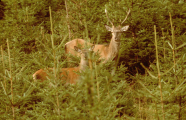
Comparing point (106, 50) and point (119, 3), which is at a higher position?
point (119, 3)

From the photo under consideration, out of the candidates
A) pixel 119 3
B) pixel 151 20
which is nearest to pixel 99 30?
pixel 119 3

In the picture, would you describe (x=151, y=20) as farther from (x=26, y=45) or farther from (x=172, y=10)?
(x=26, y=45)

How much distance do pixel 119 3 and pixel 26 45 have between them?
369 centimetres

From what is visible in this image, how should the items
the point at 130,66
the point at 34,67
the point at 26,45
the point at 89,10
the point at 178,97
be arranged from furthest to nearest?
the point at 89,10 < the point at 26,45 < the point at 130,66 < the point at 34,67 < the point at 178,97

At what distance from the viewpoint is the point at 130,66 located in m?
7.77

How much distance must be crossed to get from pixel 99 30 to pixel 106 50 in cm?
128

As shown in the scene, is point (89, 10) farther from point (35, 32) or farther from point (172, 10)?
point (172, 10)

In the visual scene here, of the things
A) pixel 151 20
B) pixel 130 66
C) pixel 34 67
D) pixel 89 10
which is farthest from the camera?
pixel 89 10

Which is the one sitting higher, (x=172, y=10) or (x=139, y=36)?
(x=172, y=10)

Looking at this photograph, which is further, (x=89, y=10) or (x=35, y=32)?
(x=89, y=10)

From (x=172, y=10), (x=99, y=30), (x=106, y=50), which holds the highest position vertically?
(x=172, y=10)

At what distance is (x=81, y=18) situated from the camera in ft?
30.1

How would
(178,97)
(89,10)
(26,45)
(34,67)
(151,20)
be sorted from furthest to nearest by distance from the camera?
(89,10), (26,45), (151,20), (34,67), (178,97)

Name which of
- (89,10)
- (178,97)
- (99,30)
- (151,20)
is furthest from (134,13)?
(178,97)
